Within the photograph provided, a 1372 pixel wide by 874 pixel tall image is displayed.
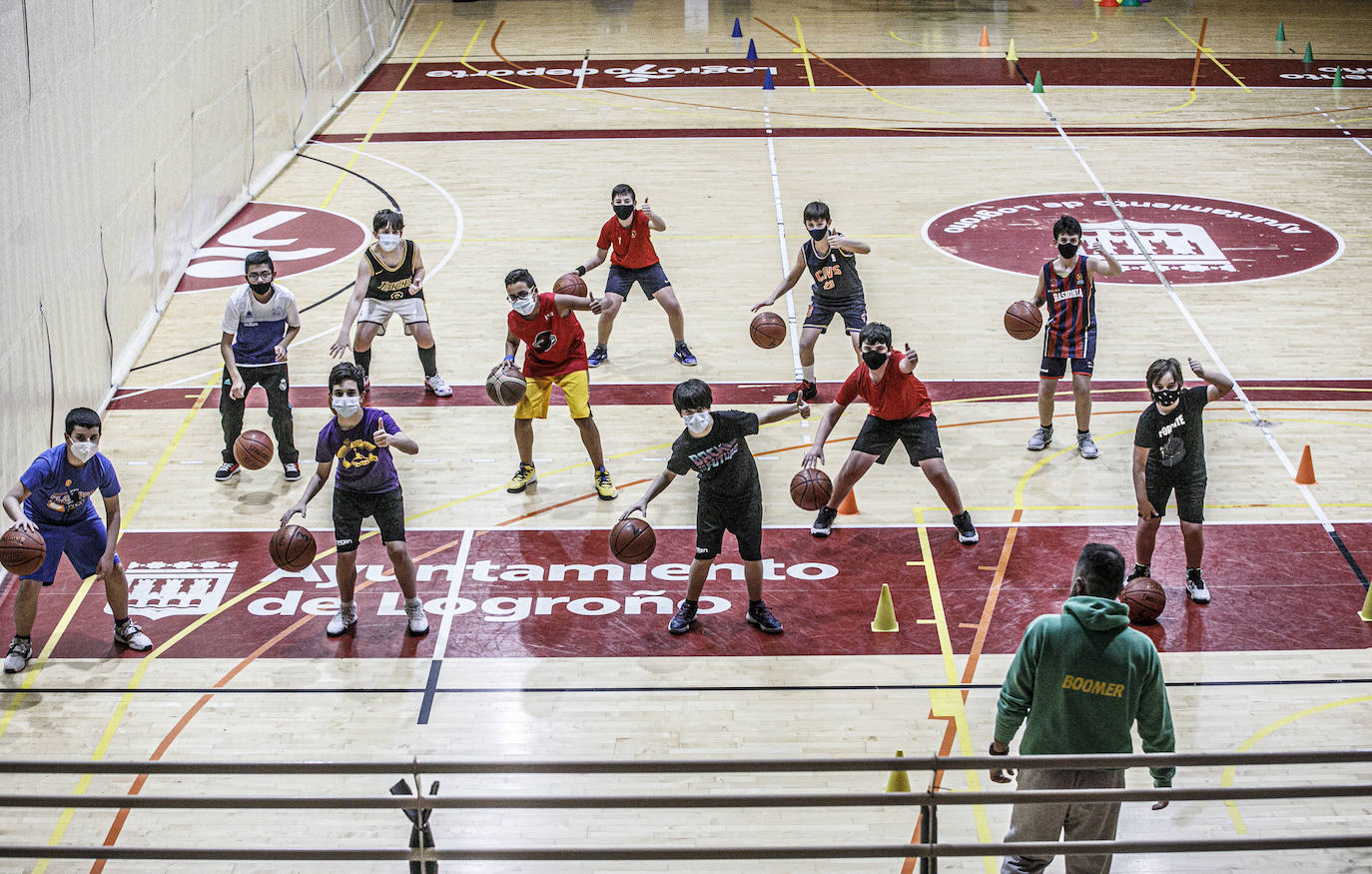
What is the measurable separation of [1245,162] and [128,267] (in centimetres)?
1538

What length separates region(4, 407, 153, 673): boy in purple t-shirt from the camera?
8836 mm

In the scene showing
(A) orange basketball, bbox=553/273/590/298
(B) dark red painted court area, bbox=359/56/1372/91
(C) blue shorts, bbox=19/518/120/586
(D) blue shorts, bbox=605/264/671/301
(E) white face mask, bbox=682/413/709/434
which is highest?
(B) dark red painted court area, bbox=359/56/1372/91

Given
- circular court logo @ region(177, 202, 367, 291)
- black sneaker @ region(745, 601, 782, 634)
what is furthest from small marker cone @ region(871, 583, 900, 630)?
circular court logo @ region(177, 202, 367, 291)

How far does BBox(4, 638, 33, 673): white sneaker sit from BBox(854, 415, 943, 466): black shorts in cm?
607

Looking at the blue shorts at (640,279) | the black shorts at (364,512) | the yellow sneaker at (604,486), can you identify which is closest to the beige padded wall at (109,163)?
the black shorts at (364,512)

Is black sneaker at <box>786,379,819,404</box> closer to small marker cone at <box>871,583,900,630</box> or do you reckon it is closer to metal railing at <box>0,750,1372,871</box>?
small marker cone at <box>871,583,900,630</box>

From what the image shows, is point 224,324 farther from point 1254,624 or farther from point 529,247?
point 1254,624

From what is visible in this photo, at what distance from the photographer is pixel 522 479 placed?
11.5 m

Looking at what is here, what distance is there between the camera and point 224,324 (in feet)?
37.5

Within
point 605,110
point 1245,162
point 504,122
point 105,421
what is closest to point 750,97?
point 605,110

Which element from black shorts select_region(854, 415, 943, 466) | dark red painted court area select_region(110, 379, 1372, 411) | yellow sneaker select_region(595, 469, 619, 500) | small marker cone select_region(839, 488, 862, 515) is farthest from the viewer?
dark red painted court area select_region(110, 379, 1372, 411)

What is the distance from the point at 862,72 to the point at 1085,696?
69.9 feet

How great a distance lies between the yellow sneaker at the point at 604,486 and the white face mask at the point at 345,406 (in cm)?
293

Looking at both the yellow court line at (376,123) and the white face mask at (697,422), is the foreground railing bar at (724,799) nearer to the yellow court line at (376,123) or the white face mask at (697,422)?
the white face mask at (697,422)
